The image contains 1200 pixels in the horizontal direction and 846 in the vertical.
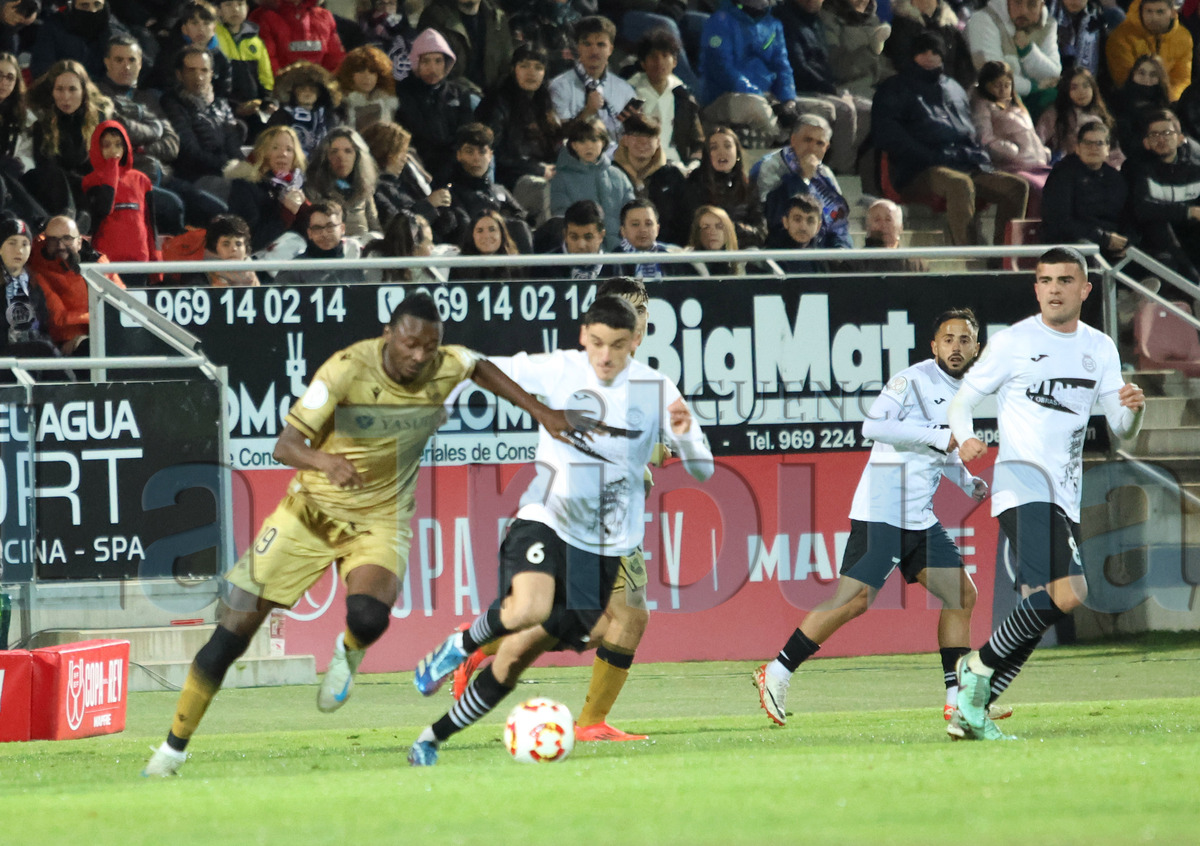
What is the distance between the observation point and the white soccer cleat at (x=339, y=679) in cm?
784

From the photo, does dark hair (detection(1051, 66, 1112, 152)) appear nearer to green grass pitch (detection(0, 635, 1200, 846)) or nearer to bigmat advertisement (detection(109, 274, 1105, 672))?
bigmat advertisement (detection(109, 274, 1105, 672))

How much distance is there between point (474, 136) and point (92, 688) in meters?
6.18

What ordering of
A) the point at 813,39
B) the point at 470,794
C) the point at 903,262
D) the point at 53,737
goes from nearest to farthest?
1. the point at 470,794
2. the point at 53,737
3. the point at 903,262
4. the point at 813,39

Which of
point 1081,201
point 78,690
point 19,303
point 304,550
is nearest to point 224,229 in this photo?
point 19,303

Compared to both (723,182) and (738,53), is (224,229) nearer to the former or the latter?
(723,182)

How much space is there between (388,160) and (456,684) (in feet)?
19.9

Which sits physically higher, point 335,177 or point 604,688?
point 335,177

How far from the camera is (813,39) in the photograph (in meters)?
17.2

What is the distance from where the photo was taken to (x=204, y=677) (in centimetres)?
756

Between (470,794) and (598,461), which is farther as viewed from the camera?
(598,461)

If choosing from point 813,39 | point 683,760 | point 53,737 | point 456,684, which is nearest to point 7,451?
point 53,737

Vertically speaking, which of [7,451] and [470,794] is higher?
[7,451]

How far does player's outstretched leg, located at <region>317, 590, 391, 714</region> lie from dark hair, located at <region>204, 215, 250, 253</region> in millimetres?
5800

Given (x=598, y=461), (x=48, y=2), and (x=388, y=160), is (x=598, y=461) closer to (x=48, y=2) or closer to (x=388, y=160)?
(x=388, y=160)
